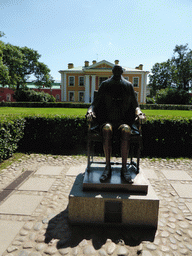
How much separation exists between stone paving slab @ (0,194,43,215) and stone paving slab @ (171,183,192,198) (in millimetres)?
2810

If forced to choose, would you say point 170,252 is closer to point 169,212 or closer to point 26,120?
point 169,212

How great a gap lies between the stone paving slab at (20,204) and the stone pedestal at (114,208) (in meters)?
0.88

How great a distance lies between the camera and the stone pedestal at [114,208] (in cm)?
270

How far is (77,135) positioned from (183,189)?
4211 millimetres

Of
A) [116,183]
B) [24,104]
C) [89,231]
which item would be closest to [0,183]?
[89,231]

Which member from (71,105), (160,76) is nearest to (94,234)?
(71,105)

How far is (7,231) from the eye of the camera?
2.66 meters

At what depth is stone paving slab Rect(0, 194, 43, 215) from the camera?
3.15 metres

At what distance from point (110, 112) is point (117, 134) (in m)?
0.48

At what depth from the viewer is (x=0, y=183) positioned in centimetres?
423

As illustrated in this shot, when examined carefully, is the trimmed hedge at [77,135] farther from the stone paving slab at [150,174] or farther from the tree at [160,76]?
the tree at [160,76]

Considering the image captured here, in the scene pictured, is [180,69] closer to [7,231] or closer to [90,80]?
[90,80]

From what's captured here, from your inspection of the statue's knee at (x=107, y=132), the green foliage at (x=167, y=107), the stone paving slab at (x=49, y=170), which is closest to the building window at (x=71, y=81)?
the green foliage at (x=167, y=107)

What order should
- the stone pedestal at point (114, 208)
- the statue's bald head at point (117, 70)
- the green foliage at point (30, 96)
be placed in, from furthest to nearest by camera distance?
1. the green foliage at point (30, 96)
2. the statue's bald head at point (117, 70)
3. the stone pedestal at point (114, 208)
